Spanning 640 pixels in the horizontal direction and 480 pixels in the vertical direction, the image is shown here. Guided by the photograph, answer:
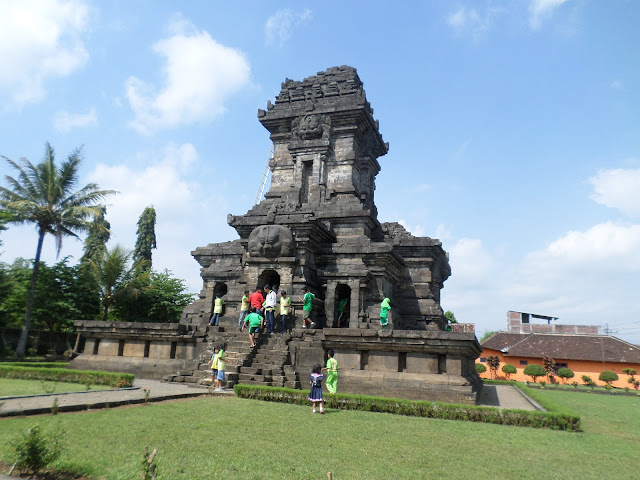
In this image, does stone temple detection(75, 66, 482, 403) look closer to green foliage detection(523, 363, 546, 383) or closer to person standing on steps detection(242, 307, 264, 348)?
person standing on steps detection(242, 307, 264, 348)

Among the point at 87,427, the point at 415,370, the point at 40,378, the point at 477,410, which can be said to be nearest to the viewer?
the point at 87,427

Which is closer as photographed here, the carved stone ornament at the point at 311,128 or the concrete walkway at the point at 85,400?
the concrete walkway at the point at 85,400

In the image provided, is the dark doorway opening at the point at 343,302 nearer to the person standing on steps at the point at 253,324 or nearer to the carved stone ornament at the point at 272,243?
the carved stone ornament at the point at 272,243

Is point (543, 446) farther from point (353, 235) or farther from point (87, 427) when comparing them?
point (353, 235)

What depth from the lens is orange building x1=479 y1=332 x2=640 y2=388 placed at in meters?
33.2

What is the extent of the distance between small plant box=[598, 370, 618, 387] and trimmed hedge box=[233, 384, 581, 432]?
27008 mm

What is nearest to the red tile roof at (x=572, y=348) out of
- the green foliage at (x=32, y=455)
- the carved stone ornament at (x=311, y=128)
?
the carved stone ornament at (x=311, y=128)

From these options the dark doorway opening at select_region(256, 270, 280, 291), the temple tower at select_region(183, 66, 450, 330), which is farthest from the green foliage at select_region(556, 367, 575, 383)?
the dark doorway opening at select_region(256, 270, 280, 291)

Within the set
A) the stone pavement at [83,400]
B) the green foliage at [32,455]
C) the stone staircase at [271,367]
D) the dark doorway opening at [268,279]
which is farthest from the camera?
the dark doorway opening at [268,279]

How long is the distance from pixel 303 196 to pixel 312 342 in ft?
33.9

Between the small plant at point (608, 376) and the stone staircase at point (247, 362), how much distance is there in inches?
1106

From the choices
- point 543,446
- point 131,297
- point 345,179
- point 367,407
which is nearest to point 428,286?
point 345,179

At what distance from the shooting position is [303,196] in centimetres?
2277

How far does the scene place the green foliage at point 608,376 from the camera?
1235 inches
